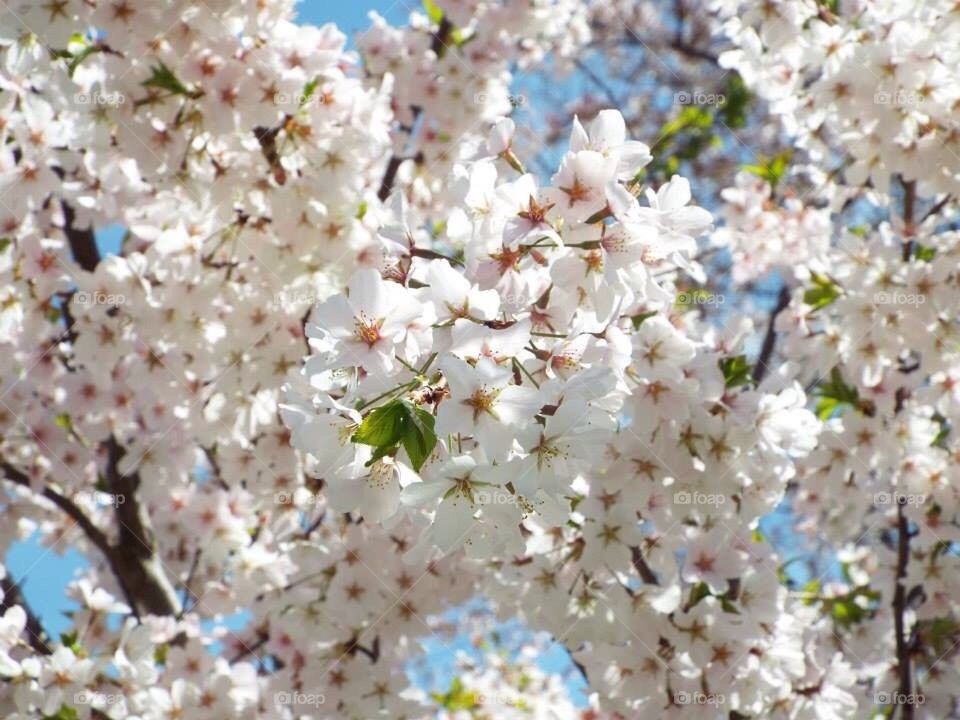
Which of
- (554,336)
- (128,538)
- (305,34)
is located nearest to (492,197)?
(554,336)

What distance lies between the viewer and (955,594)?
343 cm

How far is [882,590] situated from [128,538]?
118 inches

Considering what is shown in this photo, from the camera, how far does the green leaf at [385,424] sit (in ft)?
4.93

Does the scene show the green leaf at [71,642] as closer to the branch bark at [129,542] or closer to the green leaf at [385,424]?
the branch bark at [129,542]

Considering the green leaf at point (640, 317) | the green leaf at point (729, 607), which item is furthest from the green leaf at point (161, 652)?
the green leaf at point (640, 317)

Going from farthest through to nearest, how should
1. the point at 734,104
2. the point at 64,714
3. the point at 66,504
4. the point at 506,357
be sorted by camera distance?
1. the point at 734,104
2. the point at 66,504
3. the point at 64,714
4. the point at 506,357

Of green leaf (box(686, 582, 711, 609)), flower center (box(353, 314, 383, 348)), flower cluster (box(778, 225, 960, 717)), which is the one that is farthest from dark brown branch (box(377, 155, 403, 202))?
flower center (box(353, 314, 383, 348))

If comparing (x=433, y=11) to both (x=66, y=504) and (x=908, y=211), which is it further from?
(x=66, y=504)

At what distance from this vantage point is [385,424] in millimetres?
1505

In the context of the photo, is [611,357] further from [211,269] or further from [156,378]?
[156,378]

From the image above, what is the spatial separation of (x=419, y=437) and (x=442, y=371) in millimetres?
116

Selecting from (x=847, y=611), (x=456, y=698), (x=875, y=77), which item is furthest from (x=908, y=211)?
(x=456, y=698)

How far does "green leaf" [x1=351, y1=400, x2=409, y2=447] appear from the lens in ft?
4.93

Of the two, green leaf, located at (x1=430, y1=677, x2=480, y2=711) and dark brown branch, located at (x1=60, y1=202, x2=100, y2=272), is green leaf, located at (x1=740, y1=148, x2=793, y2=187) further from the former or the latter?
green leaf, located at (x1=430, y1=677, x2=480, y2=711)
